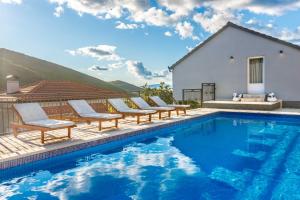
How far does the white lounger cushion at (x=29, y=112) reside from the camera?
7.36 metres

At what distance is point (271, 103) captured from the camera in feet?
45.7

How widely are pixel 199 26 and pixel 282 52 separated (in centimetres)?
945

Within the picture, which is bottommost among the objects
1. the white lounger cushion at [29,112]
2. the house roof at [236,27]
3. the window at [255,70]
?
the white lounger cushion at [29,112]

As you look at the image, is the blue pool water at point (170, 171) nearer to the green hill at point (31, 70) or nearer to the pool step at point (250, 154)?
the pool step at point (250, 154)

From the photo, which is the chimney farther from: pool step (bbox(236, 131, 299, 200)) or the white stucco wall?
pool step (bbox(236, 131, 299, 200))

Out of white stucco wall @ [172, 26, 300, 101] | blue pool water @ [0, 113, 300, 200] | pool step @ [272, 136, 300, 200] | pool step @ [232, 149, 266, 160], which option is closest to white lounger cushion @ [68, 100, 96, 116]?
blue pool water @ [0, 113, 300, 200]

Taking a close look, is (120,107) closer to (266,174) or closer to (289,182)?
(266,174)

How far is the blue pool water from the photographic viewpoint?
15.8ft

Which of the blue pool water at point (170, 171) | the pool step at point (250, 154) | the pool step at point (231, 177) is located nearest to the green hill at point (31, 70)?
the blue pool water at point (170, 171)

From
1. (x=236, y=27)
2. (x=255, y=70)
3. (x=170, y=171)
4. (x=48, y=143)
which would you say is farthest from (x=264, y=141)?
(x=236, y=27)

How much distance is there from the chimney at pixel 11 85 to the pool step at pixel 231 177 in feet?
46.0

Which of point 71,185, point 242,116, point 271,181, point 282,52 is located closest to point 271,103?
point 242,116

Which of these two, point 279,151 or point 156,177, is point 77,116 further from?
point 279,151

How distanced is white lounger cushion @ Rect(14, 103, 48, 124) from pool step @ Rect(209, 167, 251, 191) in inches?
188
